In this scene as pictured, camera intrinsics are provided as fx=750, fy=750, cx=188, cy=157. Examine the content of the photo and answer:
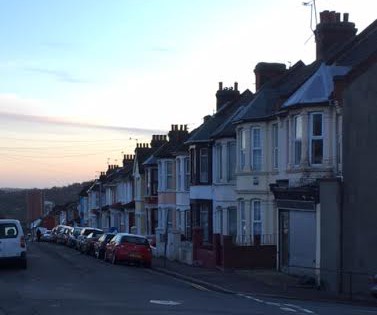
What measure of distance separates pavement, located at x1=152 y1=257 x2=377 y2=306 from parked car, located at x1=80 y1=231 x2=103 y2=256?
44.1 ft

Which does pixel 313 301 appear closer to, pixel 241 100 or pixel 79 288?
pixel 79 288

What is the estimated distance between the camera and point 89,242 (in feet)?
156

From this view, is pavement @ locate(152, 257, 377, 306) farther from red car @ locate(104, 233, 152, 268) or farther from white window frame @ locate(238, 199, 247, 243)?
white window frame @ locate(238, 199, 247, 243)

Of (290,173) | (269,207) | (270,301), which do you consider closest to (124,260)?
(269,207)

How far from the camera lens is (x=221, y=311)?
16516 millimetres

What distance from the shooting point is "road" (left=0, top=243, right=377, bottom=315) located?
1644 cm

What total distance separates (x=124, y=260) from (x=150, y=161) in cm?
2276

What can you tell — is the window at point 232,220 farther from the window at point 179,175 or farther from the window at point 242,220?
the window at point 179,175

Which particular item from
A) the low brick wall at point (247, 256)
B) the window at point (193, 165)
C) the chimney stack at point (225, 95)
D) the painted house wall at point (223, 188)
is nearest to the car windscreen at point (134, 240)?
the painted house wall at point (223, 188)

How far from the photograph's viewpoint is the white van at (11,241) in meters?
27.7

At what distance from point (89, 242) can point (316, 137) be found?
931 inches

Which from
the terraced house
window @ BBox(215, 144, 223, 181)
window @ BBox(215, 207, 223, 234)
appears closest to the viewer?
the terraced house

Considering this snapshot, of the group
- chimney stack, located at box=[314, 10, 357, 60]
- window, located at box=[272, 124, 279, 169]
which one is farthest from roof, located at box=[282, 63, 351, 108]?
chimney stack, located at box=[314, 10, 357, 60]

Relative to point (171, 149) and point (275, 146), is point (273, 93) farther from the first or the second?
point (171, 149)
